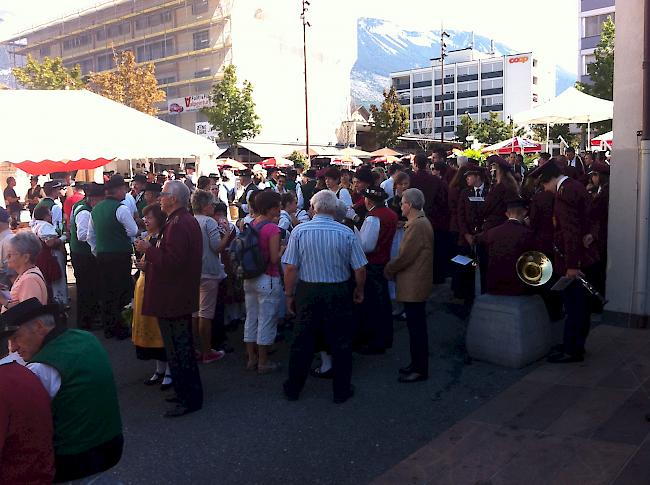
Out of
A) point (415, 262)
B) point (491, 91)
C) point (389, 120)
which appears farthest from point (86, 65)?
point (415, 262)

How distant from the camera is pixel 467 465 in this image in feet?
13.6

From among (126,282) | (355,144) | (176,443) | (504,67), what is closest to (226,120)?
(355,144)

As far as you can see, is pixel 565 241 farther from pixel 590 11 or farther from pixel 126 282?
pixel 590 11

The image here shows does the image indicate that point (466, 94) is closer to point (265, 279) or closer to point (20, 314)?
point (265, 279)

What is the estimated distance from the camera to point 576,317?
6.01 meters

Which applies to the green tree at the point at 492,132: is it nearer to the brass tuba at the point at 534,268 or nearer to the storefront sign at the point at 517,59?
the storefront sign at the point at 517,59

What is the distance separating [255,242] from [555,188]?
2949mm

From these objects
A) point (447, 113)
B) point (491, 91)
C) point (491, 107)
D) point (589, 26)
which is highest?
point (589, 26)

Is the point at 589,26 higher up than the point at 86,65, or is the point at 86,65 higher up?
the point at 589,26

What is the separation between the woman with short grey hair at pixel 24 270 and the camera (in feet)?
14.1

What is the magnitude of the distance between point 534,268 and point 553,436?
1875 mm

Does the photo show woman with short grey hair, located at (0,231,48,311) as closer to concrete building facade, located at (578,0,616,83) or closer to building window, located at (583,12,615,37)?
concrete building facade, located at (578,0,616,83)

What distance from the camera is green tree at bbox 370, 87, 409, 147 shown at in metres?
53.8

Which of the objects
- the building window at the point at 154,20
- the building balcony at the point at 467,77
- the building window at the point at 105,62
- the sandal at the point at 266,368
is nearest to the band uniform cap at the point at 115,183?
the sandal at the point at 266,368
